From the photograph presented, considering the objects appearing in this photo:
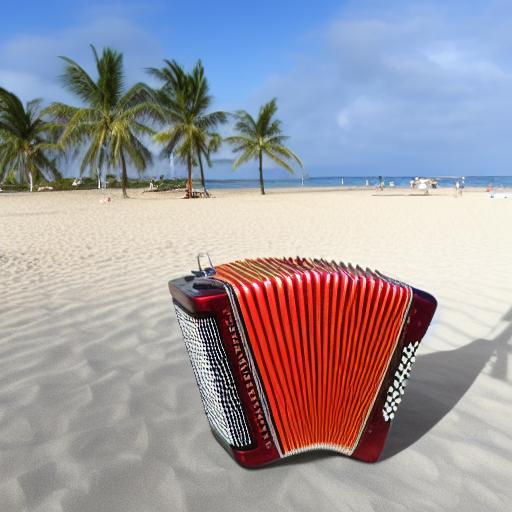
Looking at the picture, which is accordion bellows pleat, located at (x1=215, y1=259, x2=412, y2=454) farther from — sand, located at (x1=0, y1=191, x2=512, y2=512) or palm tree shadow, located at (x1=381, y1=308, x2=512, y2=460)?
palm tree shadow, located at (x1=381, y1=308, x2=512, y2=460)

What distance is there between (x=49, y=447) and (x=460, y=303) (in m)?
3.64

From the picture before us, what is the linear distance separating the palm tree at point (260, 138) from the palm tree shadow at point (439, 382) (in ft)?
78.2

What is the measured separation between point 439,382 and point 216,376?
1633 mm

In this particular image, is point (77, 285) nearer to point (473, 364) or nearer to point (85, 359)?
point (85, 359)

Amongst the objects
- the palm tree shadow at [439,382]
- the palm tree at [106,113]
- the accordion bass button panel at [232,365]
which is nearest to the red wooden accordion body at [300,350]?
the accordion bass button panel at [232,365]

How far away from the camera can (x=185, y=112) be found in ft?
76.9

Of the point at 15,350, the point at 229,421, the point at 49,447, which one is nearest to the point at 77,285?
the point at 15,350

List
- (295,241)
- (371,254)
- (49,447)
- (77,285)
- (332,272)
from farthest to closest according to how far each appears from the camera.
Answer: (295,241)
(371,254)
(77,285)
(49,447)
(332,272)

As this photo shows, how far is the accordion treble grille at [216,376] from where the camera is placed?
1.75 metres

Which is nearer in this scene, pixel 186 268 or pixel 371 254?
pixel 186 268

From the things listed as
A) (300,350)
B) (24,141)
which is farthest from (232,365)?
(24,141)

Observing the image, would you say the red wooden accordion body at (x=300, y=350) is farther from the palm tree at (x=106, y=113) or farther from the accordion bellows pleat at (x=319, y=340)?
the palm tree at (x=106, y=113)

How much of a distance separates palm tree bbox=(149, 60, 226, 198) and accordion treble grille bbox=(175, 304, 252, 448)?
874 inches

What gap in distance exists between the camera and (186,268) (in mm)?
6133
